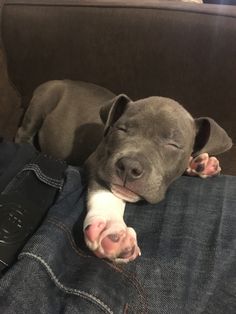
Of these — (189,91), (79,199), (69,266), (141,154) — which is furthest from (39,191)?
(189,91)

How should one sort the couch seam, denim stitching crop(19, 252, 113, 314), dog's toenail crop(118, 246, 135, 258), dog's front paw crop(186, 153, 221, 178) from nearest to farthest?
denim stitching crop(19, 252, 113, 314) → dog's toenail crop(118, 246, 135, 258) → dog's front paw crop(186, 153, 221, 178) → the couch seam

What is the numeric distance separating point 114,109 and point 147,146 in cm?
24

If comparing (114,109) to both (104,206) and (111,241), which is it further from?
(111,241)

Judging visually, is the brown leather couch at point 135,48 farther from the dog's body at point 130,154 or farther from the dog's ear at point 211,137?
the dog's ear at point 211,137

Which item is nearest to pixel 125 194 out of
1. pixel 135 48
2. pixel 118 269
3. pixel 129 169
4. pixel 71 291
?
pixel 129 169

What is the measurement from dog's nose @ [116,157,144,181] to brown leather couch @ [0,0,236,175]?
2.29 ft

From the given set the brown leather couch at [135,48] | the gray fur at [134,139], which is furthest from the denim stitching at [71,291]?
the brown leather couch at [135,48]

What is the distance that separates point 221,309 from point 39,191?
546 millimetres

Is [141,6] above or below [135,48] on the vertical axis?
above

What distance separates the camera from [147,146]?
1.46 meters

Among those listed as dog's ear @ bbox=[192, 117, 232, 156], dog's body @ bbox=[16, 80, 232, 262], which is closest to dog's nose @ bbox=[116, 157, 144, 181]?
dog's body @ bbox=[16, 80, 232, 262]

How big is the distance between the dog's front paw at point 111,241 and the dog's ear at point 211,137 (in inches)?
21.5

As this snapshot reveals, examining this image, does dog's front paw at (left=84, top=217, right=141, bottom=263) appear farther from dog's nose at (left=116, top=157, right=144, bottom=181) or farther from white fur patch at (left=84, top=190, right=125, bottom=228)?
dog's nose at (left=116, top=157, right=144, bottom=181)

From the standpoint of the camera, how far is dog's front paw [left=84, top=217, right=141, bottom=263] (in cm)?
112
